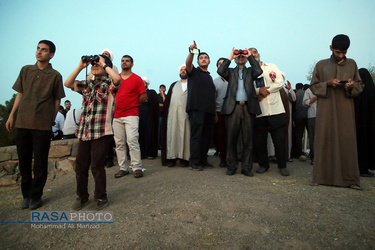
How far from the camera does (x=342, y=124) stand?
3.79 meters

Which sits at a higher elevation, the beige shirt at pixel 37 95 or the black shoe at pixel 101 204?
the beige shirt at pixel 37 95

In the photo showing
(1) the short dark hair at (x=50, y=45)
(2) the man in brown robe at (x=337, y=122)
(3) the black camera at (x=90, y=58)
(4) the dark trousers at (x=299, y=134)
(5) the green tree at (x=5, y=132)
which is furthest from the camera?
(5) the green tree at (x=5, y=132)

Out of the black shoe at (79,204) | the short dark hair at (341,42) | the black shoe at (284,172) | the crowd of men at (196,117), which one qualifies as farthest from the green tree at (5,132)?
the short dark hair at (341,42)

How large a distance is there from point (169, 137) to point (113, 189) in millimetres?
1897

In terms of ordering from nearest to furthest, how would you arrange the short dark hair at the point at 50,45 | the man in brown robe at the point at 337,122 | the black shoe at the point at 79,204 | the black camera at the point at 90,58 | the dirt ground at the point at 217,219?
1. the dirt ground at the point at 217,219
2. the black camera at the point at 90,58
3. the black shoe at the point at 79,204
4. the short dark hair at the point at 50,45
5. the man in brown robe at the point at 337,122

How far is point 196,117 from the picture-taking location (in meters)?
4.93

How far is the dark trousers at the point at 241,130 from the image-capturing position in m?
4.41

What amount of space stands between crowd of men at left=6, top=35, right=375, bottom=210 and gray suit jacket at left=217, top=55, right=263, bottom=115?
0.05 ft

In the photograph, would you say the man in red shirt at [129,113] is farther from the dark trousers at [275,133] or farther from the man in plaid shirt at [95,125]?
the dark trousers at [275,133]

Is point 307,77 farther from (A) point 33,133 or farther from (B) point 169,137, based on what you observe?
(A) point 33,133

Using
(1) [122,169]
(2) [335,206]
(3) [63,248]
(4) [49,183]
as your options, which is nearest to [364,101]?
(2) [335,206]

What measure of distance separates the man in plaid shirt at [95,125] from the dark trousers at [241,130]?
2056mm

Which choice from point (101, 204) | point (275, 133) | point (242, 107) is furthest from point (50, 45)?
point (275, 133)

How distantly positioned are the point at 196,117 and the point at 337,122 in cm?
228
